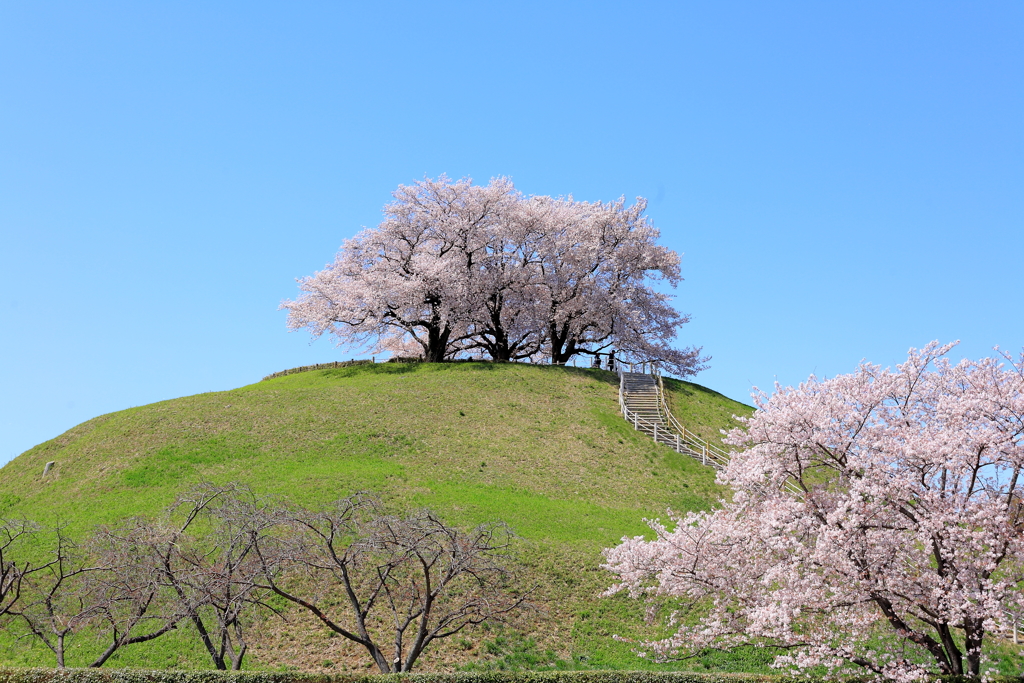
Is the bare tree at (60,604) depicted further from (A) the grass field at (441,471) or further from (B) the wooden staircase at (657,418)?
(B) the wooden staircase at (657,418)

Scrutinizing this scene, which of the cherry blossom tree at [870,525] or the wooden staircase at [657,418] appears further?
the wooden staircase at [657,418]

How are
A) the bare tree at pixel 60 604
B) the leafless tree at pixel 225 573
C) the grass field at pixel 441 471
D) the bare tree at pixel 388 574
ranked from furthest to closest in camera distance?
the grass field at pixel 441 471, the bare tree at pixel 60 604, the bare tree at pixel 388 574, the leafless tree at pixel 225 573

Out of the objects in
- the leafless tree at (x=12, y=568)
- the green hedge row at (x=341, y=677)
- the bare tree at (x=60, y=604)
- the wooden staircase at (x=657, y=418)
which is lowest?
the green hedge row at (x=341, y=677)

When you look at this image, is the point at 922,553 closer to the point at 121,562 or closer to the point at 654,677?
the point at 654,677

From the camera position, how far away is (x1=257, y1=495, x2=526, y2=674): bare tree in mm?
17797

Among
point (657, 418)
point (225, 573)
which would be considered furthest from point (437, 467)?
point (225, 573)

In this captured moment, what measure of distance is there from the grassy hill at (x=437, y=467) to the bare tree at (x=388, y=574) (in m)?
1.33

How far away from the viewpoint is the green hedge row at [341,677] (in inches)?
643

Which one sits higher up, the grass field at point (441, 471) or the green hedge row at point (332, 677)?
the grass field at point (441, 471)

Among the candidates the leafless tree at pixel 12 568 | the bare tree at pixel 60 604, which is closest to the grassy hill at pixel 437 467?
the bare tree at pixel 60 604

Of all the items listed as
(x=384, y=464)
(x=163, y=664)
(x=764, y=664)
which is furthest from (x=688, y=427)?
(x=163, y=664)

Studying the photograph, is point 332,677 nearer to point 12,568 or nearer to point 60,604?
point 60,604

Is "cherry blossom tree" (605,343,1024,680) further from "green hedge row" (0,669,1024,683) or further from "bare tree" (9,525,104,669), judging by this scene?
"bare tree" (9,525,104,669)

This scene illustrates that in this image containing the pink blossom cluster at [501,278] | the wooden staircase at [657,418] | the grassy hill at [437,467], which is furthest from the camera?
the pink blossom cluster at [501,278]
